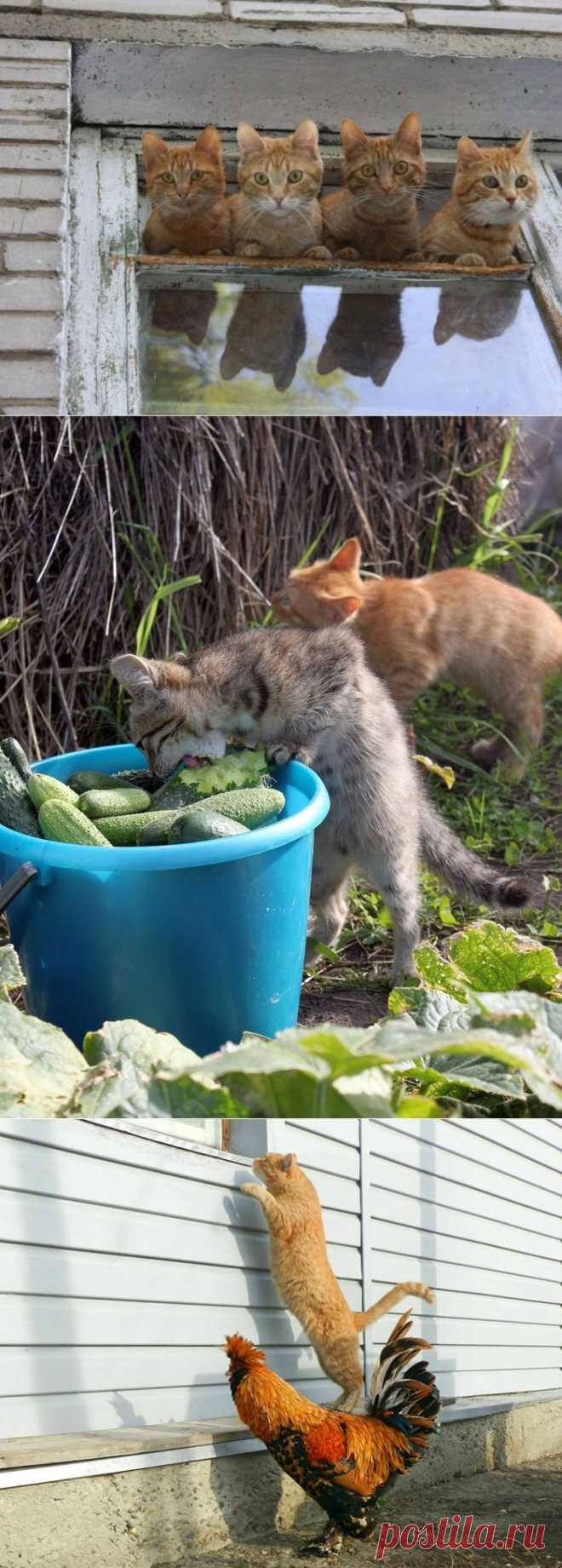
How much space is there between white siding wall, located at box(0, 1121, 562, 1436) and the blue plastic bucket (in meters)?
0.51

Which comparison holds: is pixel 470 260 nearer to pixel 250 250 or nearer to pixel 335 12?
pixel 250 250

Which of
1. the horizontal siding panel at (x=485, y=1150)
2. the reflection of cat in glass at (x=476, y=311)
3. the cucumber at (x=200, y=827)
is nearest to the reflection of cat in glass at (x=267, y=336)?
the reflection of cat in glass at (x=476, y=311)

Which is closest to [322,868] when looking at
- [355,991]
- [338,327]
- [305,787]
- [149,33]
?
[355,991]

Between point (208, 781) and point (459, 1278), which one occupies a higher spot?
point (208, 781)

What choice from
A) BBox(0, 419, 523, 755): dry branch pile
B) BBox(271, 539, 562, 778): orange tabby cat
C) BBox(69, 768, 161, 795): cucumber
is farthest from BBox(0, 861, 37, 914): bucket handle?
BBox(271, 539, 562, 778): orange tabby cat

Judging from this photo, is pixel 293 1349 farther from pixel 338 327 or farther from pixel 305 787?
pixel 338 327

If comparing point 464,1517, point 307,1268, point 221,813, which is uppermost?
point 221,813

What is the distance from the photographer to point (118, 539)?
317cm

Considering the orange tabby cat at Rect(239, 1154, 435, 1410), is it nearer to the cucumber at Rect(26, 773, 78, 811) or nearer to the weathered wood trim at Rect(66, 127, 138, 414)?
the cucumber at Rect(26, 773, 78, 811)

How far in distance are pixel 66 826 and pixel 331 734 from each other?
2.38ft

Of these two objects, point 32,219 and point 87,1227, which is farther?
point 32,219

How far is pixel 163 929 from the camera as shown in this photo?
5.14 ft

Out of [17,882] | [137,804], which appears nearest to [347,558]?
[137,804]

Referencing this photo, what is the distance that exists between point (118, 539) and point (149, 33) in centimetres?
109
